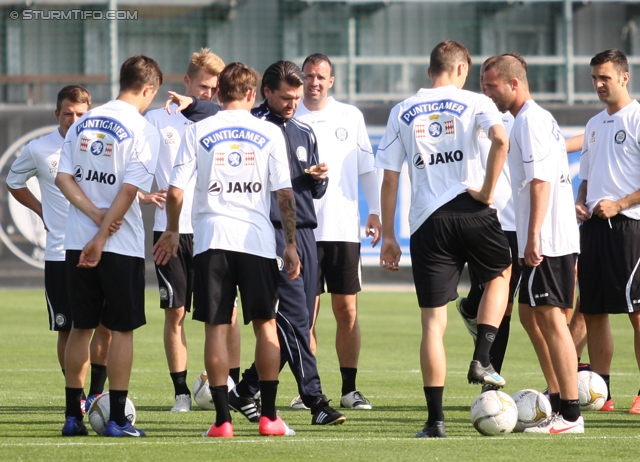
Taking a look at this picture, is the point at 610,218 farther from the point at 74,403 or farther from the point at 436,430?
the point at 74,403

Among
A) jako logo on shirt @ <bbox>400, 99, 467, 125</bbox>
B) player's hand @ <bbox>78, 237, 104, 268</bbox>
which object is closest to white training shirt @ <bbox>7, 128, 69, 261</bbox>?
player's hand @ <bbox>78, 237, 104, 268</bbox>

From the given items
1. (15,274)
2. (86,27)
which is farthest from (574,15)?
(15,274)

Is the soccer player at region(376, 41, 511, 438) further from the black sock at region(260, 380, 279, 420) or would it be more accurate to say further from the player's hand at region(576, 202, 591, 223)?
the player's hand at region(576, 202, 591, 223)

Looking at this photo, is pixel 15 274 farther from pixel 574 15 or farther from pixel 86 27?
pixel 574 15

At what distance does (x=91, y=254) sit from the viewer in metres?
6.33

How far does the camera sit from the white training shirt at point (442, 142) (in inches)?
257

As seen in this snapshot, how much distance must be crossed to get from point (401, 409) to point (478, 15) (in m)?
20.6

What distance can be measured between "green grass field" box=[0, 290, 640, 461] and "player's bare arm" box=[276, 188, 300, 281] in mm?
1022

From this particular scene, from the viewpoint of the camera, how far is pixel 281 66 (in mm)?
6762

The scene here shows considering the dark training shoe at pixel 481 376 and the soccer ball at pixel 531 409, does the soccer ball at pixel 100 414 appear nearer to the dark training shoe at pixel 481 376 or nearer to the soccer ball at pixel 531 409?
the dark training shoe at pixel 481 376

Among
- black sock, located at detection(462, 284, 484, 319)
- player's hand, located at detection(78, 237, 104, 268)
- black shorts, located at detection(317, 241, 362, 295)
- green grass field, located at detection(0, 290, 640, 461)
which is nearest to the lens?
green grass field, located at detection(0, 290, 640, 461)

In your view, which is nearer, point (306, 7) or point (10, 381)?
point (10, 381)

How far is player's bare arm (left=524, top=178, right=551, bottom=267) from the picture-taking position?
21.2ft

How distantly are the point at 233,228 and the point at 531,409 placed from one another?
2201mm
